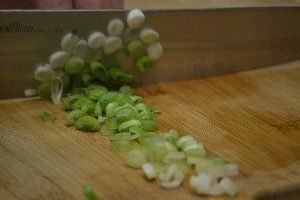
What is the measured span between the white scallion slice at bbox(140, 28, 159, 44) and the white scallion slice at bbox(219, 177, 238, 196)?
510 mm

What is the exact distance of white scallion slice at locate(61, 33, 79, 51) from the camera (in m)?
1.28

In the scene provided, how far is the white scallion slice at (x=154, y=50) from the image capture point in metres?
1.37

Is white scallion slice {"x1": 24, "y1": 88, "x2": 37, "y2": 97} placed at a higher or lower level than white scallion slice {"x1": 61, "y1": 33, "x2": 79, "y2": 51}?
lower

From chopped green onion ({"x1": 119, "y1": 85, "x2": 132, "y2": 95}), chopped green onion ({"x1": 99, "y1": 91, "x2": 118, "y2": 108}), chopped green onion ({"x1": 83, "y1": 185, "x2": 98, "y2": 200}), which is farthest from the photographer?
chopped green onion ({"x1": 119, "y1": 85, "x2": 132, "y2": 95})

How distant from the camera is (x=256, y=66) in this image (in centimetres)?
151

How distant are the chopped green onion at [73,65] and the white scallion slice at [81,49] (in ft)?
0.04

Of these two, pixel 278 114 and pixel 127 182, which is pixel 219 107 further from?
pixel 127 182

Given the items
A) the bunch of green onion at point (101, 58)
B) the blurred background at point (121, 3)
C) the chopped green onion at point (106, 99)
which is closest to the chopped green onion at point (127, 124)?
the chopped green onion at point (106, 99)

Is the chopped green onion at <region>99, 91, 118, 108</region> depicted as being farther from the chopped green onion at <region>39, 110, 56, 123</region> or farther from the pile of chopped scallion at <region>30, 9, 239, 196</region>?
the chopped green onion at <region>39, 110, 56, 123</region>

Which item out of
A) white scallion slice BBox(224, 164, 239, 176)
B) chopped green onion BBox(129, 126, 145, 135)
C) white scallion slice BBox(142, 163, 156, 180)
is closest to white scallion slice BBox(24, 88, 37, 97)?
chopped green onion BBox(129, 126, 145, 135)

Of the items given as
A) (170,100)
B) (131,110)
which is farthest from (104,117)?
(170,100)

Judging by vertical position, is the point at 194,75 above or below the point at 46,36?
below

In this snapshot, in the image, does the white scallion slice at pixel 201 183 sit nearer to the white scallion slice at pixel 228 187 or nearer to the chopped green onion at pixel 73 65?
the white scallion slice at pixel 228 187

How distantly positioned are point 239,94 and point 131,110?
33cm
